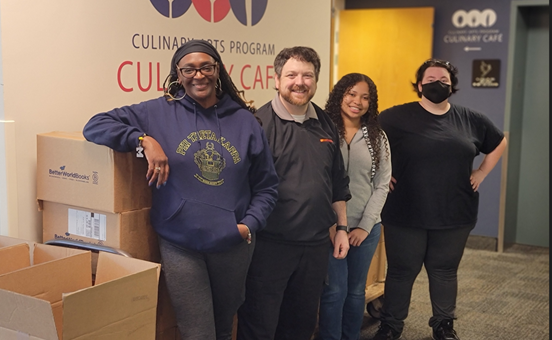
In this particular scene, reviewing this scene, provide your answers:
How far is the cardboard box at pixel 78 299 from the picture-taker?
1.61m

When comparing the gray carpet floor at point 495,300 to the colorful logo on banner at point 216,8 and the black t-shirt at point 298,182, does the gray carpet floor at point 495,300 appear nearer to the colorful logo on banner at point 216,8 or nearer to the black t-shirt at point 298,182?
the black t-shirt at point 298,182

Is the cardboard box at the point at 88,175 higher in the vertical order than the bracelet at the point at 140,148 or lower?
lower

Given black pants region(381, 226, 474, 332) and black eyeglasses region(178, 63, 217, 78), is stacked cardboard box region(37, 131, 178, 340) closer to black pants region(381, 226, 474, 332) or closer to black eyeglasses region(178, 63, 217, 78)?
black eyeglasses region(178, 63, 217, 78)

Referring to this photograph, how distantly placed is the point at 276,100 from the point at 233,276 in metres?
0.72

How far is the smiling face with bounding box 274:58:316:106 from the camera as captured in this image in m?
2.34

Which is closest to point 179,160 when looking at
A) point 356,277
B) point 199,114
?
point 199,114

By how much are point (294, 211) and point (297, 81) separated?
491mm

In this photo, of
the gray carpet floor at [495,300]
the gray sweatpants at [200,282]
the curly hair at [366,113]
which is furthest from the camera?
the gray carpet floor at [495,300]

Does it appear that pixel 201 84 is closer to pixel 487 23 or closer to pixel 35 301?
pixel 35 301

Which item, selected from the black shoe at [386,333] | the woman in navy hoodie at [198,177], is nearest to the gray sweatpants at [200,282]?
the woman in navy hoodie at [198,177]

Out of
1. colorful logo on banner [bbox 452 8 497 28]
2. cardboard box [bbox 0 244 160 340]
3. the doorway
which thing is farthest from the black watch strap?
colorful logo on banner [bbox 452 8 497 28]

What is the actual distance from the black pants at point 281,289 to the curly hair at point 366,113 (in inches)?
21.7

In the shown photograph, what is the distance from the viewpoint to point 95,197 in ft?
6.93

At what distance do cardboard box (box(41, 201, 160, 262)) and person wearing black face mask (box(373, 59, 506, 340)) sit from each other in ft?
4.28
